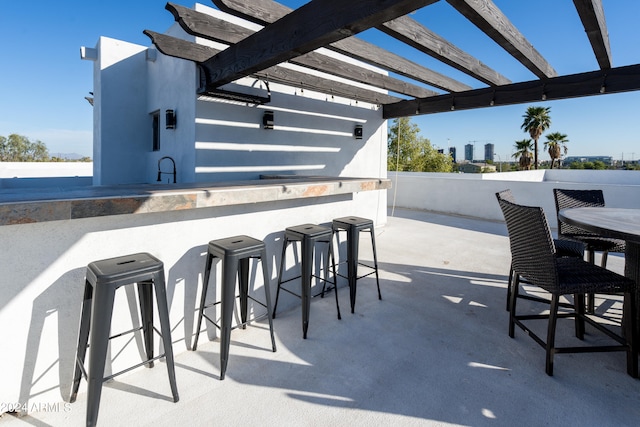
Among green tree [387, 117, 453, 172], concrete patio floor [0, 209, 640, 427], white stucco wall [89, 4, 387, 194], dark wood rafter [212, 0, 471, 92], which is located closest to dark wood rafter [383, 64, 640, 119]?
dark wood rafter [212, 0, 471, 92]

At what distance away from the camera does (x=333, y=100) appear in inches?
209

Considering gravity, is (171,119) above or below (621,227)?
above

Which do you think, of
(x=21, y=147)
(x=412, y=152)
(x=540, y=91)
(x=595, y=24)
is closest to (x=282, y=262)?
(x=595, y=24)

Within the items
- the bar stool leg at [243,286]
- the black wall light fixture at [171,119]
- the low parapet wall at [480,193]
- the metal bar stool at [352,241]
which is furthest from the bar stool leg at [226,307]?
the low parapet wall at [480,193]

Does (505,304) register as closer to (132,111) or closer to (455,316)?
(455,316)

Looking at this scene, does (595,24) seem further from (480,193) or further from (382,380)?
(480,193)

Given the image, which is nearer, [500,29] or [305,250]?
[305,250]

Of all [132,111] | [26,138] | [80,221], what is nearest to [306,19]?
[80,221]

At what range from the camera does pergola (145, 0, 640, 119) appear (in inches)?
84.4

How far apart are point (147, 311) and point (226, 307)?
1.54 ft

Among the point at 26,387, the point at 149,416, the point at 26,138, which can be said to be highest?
the point at 26,138

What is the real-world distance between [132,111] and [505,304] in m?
6.08

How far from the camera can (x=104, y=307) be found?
1.42 m

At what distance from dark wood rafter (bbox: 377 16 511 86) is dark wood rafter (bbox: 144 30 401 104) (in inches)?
63.0
